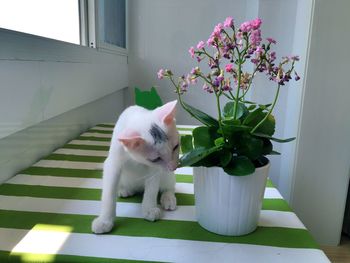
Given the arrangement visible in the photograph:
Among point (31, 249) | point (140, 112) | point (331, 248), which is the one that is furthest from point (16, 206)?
point (331, 248)

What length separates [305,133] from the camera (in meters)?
1.21

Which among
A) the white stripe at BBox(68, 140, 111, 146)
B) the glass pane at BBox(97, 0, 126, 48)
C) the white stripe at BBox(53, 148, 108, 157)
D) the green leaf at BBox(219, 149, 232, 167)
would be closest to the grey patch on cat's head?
the green leaf at BBox(219, 149, 232, 167)

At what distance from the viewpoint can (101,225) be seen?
0.55 m

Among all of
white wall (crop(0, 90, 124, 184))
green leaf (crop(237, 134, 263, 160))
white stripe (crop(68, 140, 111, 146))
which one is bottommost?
white stripe (crop(68, 140, 111, 146))

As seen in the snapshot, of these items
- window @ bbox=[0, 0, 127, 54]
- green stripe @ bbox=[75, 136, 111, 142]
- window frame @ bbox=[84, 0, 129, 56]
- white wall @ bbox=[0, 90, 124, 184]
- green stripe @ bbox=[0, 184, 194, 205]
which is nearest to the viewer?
green stripe @ bbox=[0, 184, 194, 205]

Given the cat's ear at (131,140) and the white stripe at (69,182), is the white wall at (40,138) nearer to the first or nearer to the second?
the white stripe at (69,182)

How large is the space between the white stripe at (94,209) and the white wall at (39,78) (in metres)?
0.17

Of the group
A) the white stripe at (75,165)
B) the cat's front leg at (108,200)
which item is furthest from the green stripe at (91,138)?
the cat's front leg at (108,200)

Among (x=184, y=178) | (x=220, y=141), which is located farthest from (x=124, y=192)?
(x=220, y=141)

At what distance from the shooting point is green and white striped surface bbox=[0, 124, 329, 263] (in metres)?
0.49

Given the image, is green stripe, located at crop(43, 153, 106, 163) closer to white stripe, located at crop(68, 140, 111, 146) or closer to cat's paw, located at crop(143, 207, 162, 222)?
white stripe, located at crop(68, 140, 111, 146)

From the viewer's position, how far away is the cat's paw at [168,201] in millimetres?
650

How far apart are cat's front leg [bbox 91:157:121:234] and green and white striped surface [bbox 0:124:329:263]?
0.02m

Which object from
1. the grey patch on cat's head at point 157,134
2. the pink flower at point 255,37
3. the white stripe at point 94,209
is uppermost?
the pink flower at point 255,37
